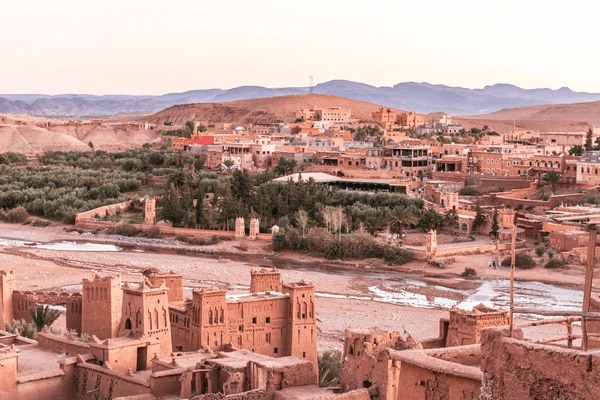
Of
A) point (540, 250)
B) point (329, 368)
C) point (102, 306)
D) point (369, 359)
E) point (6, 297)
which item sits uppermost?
point (369, 359)

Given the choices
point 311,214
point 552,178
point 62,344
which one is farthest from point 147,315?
point 552,178

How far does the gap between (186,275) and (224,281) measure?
1.75 m

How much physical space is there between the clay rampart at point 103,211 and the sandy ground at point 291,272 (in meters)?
3.82

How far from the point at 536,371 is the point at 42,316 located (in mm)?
17483

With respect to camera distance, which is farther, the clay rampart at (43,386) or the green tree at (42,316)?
the green tree at (42,316)

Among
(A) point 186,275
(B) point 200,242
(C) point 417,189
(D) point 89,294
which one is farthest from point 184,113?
(D) point 89,294

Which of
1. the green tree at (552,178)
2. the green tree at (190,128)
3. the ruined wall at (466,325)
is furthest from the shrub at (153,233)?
the green tree at (190,128)

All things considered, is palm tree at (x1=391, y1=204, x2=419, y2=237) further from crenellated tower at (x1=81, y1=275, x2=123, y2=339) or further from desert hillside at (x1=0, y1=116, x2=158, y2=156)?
desert hillside at (x1=0, y1=116, x2=158, y2=156)

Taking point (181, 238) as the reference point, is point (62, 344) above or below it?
above

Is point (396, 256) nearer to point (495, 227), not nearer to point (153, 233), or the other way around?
point (495, 227)

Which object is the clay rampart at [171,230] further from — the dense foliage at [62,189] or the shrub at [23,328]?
the shrub at [23,328]

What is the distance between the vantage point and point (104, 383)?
658 inches

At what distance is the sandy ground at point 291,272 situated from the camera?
28438mm

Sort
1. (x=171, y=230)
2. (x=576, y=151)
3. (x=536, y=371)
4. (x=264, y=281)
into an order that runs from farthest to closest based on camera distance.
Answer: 1. (x=576, y=151)
2. (x=171, y=230)
3. (x=264, y=281)
4. (x=536, y=371)
